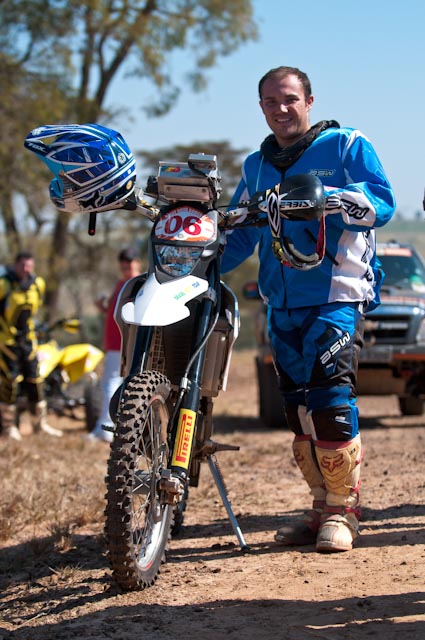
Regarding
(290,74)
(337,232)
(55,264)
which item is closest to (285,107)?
(290,74)

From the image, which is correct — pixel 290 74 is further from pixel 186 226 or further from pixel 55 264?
pixel 55 264

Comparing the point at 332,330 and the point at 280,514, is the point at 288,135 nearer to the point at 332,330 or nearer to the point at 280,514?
the point at 332,330

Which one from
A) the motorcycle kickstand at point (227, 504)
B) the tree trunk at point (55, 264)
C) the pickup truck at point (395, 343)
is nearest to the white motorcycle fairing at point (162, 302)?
the motorcycle kickstand at point (227, 504)

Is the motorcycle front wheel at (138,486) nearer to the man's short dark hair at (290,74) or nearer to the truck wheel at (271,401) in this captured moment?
Result: the man's short dark hair at (290,74)

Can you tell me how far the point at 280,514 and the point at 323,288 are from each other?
5.36 ft

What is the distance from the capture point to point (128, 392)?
386 cm

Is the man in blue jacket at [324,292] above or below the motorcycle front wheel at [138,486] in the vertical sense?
above

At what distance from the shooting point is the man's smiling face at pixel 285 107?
183 inches

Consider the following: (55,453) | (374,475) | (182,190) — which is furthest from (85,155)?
(55,453)

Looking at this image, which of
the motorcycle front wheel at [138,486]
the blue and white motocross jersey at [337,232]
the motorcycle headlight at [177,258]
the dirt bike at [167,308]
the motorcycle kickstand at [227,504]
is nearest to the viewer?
the motorcycle front wheel at [138,486]

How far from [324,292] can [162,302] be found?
2.90ft

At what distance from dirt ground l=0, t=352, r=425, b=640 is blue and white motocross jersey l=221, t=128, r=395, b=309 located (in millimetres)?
1205

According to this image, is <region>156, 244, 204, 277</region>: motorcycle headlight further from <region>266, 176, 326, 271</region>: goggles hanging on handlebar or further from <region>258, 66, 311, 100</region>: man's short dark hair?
<region>258, 66, 311, 100</region>: man's short dark hair

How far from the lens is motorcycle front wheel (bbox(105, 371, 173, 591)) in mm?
3701
